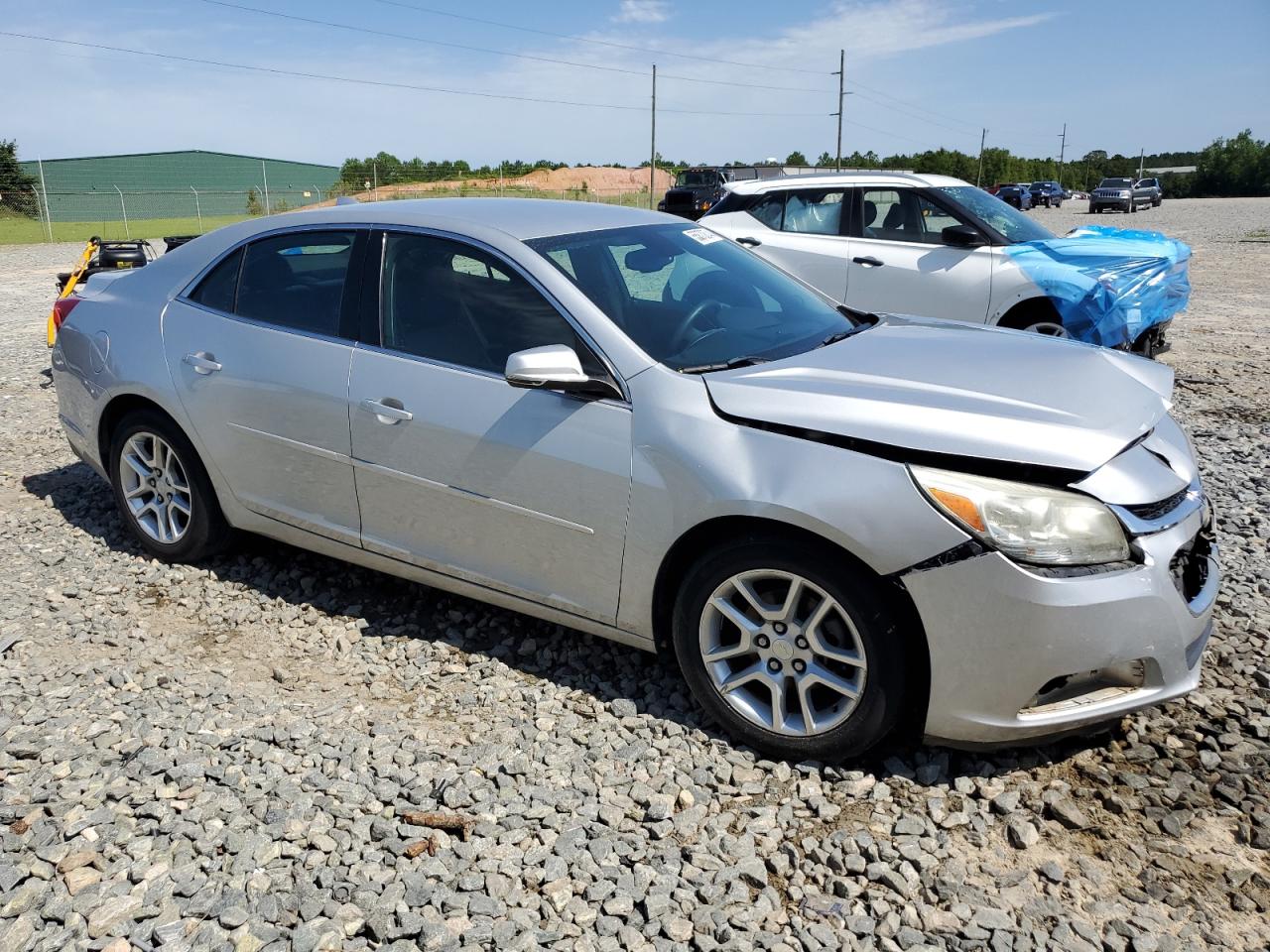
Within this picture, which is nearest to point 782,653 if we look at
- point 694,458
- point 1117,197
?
point 694,458

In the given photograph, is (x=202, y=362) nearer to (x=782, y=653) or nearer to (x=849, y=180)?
(x=782, y=653)

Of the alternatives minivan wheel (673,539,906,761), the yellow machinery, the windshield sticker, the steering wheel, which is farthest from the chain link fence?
minivan wheel (673,539,906,761)

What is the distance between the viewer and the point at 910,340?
3.76 meters

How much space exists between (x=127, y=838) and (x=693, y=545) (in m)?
1.88

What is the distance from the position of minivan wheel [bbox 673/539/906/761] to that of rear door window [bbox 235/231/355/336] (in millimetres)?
1961

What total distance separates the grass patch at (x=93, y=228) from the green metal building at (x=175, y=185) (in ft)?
1.21

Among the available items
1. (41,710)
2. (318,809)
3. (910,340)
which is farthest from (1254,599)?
(41,710)

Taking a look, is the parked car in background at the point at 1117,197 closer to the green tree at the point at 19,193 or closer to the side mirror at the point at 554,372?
the green tree at the point at 19,193

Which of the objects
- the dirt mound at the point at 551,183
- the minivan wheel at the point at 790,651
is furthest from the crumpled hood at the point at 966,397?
the dirt mound at the point at 551,183

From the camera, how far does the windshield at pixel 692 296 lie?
3.53 meters

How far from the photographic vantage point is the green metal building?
127ft

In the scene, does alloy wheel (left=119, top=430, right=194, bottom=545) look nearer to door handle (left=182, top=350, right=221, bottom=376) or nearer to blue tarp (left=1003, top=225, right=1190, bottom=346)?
door handle (left=182, top=350, right=221, bottom=376)

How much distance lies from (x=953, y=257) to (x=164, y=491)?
6246mm

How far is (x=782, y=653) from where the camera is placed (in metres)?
3.07
